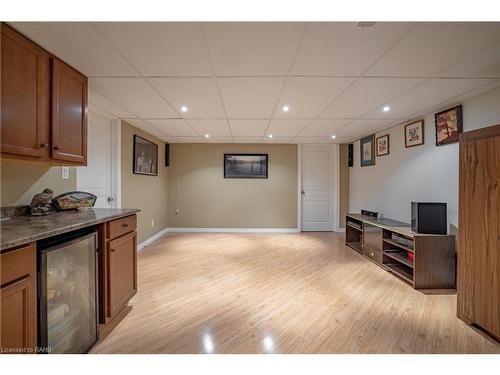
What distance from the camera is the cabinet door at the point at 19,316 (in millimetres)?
1062

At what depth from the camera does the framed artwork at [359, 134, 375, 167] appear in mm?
4613

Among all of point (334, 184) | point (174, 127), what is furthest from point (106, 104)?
A: point (334, 184)

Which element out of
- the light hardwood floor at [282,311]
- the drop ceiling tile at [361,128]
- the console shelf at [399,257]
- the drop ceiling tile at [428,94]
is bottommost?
the light hardwood floor at [282,311]

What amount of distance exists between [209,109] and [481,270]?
10.3 feet

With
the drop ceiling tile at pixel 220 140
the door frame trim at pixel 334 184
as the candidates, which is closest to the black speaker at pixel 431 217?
the door frame trim at pixel 334 184

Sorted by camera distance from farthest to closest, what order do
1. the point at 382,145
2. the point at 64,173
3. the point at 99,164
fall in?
1. the point at 382,145
2. the point at 99,164
3. the point at 64,173

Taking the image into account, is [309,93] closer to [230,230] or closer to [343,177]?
[343,177]

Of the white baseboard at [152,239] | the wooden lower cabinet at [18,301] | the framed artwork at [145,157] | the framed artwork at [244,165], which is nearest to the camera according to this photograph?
the wooden lower cabinet at [18,301]

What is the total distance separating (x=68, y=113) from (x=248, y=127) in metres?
2.64

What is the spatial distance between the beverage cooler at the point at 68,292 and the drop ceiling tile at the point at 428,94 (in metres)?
3.17

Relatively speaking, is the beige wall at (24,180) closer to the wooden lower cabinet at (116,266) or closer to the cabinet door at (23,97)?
the cabinet door at (23,97)

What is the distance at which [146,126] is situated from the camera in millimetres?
4090
